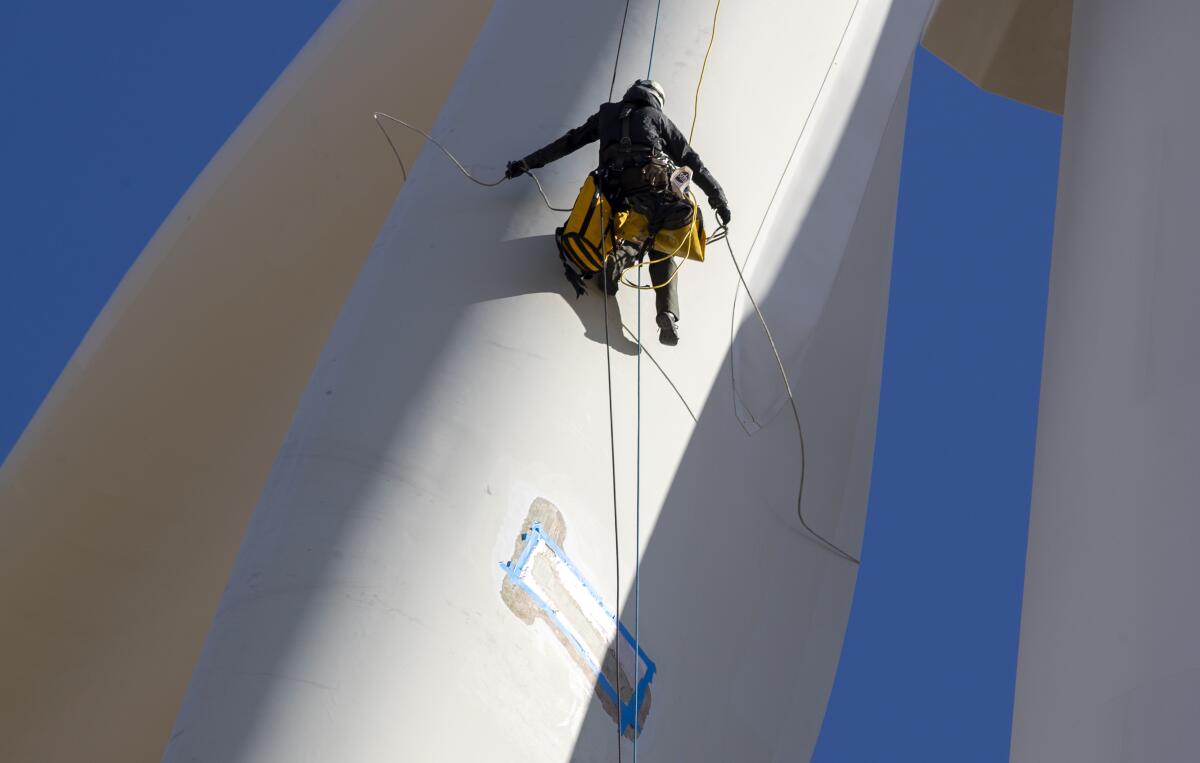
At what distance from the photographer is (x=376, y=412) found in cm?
534

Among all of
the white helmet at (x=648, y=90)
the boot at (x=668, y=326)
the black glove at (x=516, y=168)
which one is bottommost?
the boot at (x=668, y=326)

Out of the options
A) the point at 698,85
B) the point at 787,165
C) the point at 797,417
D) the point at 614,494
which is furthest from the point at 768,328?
the point at 614,494

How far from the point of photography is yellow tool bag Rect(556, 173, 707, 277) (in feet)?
18.1

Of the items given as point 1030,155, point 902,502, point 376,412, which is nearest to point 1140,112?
point 376,412

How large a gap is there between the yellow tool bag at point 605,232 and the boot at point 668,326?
0.89 feet

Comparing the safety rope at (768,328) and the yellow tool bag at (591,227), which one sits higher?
the safety rope at (768,328)

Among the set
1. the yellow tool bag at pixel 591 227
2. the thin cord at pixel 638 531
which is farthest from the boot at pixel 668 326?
the yellow tool bag at pixel 591 227

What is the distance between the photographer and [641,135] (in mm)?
5430

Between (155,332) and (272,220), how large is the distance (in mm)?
1195

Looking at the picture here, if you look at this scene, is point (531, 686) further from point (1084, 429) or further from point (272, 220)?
point (272, 220)

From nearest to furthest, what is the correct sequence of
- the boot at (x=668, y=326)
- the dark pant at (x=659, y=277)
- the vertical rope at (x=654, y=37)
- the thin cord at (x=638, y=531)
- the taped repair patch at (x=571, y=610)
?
the taped repair patch at (x=571, y=610) → the thin cord at (x=638, y=531) → the dark pant at (x=659, y=277) → the boot at (x=668, y=326) → the vertical rope at (x=654, y=37)

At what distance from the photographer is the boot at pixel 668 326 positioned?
19.0 ft

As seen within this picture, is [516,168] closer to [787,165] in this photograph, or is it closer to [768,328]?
[768,328]

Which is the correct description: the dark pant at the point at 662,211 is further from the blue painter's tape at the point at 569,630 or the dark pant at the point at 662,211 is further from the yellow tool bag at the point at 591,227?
the blue painter's tape at the point at 569,630
